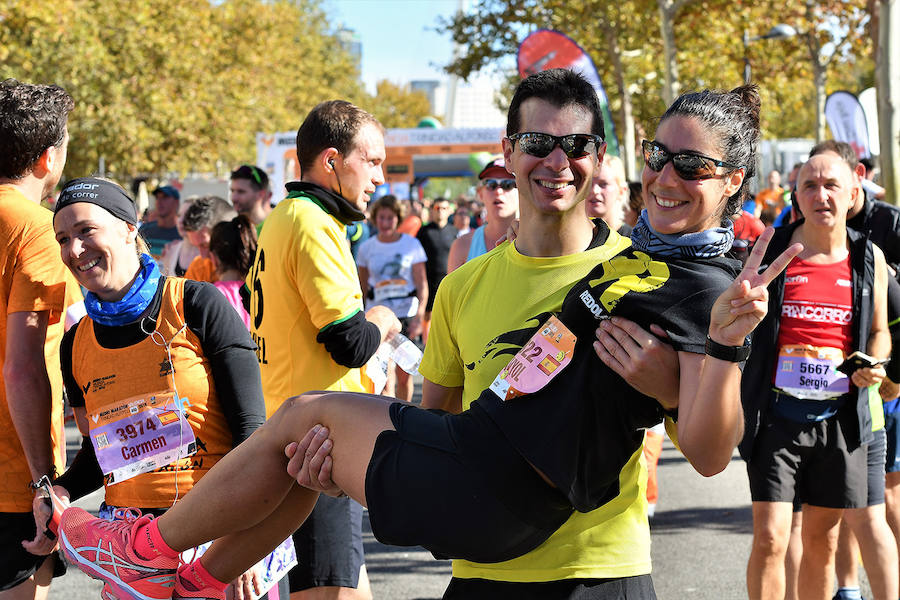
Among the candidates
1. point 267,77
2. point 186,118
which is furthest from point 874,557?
point 267,77

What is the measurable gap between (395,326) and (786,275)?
2.02 m

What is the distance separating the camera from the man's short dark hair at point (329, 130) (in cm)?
419

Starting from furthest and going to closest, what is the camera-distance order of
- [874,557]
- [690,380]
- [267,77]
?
[267,77], [874,557], [690,380]

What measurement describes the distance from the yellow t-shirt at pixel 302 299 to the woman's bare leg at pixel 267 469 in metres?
0.95

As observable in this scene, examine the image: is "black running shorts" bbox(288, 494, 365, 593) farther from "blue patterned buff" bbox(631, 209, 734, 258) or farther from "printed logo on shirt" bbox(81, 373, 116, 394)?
"blue patterned buff" bbox(631, 209, 734, 258)

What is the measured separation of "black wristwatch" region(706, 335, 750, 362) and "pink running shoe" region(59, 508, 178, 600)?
1679 mm

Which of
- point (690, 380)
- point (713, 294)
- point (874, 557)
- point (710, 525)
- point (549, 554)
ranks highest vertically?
point (713, 294)

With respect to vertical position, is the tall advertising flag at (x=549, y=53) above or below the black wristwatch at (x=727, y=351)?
above

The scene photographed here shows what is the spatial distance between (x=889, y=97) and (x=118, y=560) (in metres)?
10.7

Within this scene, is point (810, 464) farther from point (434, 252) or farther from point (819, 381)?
point (434, 252)

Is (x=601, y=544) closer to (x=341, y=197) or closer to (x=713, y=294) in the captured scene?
(x=713, y=294)

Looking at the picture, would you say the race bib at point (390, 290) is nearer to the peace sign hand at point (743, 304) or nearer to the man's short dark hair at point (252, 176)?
the man's short dark hair at point (252, 176)

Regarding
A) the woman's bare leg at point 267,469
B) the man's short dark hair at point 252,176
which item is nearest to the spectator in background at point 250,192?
the man's short dark hair at point 252,176

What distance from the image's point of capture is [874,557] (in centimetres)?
500
